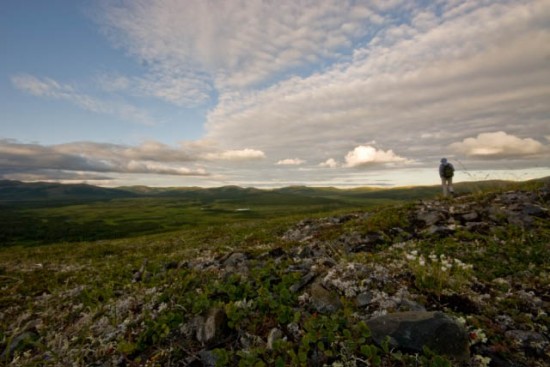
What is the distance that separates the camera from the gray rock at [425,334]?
510cm

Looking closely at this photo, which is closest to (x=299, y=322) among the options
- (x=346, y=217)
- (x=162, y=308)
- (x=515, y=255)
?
(x=162, y=308)

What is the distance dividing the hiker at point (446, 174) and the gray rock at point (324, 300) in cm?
1961

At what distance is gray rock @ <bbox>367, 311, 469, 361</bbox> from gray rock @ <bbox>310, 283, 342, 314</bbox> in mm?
1221

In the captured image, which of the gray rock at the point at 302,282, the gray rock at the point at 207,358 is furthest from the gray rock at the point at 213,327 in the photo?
the gray rock at the point at 302,282

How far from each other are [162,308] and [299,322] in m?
3.79

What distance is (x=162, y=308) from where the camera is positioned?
7.90m

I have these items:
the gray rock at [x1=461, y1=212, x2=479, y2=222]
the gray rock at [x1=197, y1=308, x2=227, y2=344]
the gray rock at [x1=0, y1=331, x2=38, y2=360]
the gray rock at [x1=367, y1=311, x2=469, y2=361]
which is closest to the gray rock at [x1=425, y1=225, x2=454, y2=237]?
the gray rock at [x1=461, y1=212, x2=479, y2=222]

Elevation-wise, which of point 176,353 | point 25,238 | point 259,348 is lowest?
point 25,238

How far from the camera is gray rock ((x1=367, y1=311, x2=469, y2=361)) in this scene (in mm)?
5098

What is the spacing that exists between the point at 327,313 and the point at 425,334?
6.56 feet

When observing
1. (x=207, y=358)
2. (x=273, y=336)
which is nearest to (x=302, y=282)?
(x=273, y=336)

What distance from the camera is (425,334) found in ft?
17.1

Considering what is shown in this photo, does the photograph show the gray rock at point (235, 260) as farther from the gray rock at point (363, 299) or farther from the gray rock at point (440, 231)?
the gray rock at point (440, 231)

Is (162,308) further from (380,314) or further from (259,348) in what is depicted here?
(380,314)
